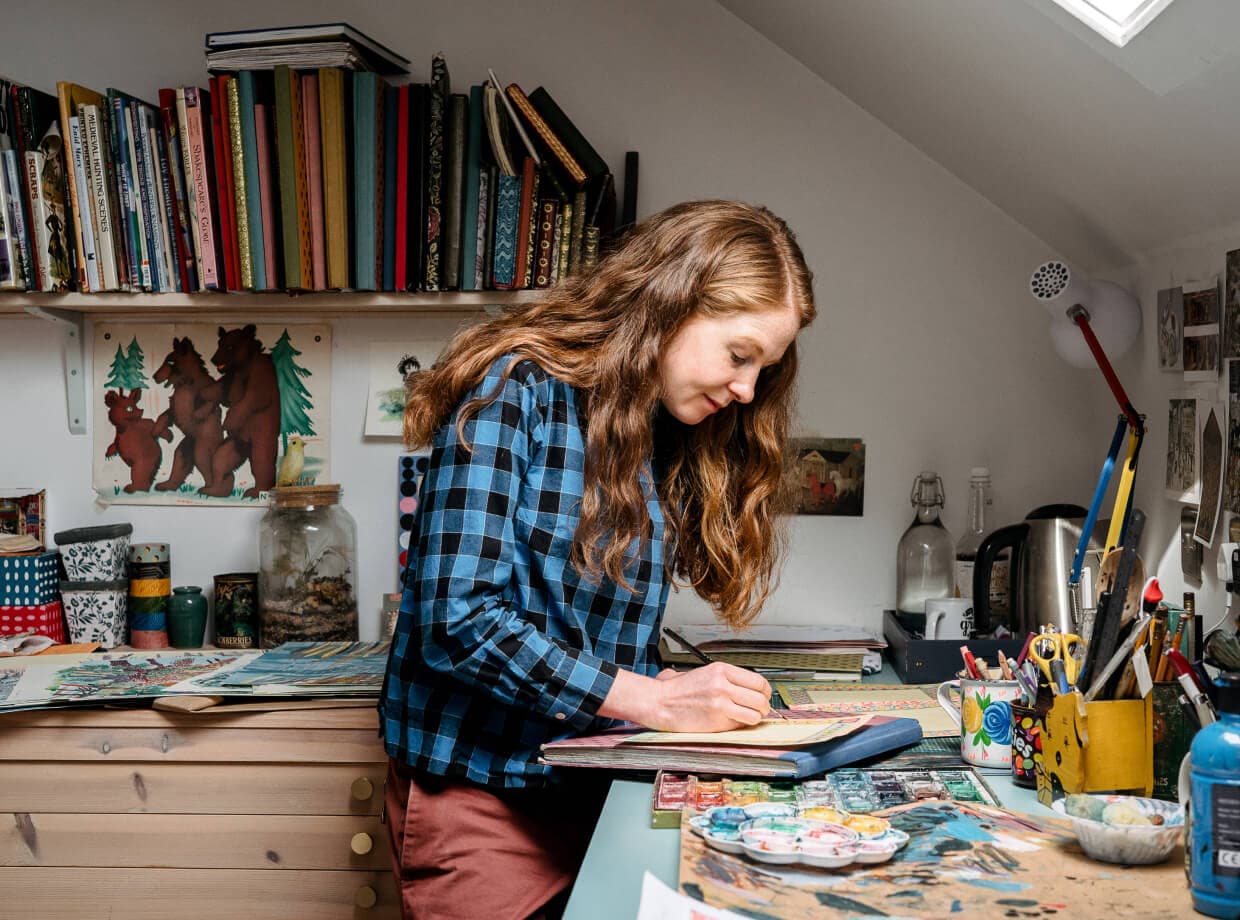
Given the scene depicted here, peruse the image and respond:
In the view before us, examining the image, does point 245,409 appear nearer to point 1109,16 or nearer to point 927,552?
point 927,552

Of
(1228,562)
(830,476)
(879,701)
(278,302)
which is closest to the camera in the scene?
(1228,562)

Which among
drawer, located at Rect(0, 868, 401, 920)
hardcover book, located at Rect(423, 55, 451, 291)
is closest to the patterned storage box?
drawer, located at Rect(0, 868, 401, 920)

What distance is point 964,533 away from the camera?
2277mm

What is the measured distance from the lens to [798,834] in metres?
1.00

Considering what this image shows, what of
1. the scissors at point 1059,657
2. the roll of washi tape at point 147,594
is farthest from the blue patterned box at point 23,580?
the scissors at point 1059,657

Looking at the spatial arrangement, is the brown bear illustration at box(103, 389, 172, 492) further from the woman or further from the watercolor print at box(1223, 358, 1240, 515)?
the watercolor print at box(1223, 358, 1240, 515)

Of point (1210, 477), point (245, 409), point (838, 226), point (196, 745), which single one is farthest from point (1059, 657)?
point (245, 409)

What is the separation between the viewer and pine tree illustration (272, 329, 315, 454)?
240 centimetres

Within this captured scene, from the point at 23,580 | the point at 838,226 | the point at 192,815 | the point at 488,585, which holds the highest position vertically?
the point at 838,226

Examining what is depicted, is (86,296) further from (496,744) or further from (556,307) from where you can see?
(496,744)

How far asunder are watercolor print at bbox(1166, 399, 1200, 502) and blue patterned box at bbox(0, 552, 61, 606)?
2028 millimetres

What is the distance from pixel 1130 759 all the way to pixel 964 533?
3.76ft

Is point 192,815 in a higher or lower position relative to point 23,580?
lower

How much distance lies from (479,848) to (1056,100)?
116 cm
